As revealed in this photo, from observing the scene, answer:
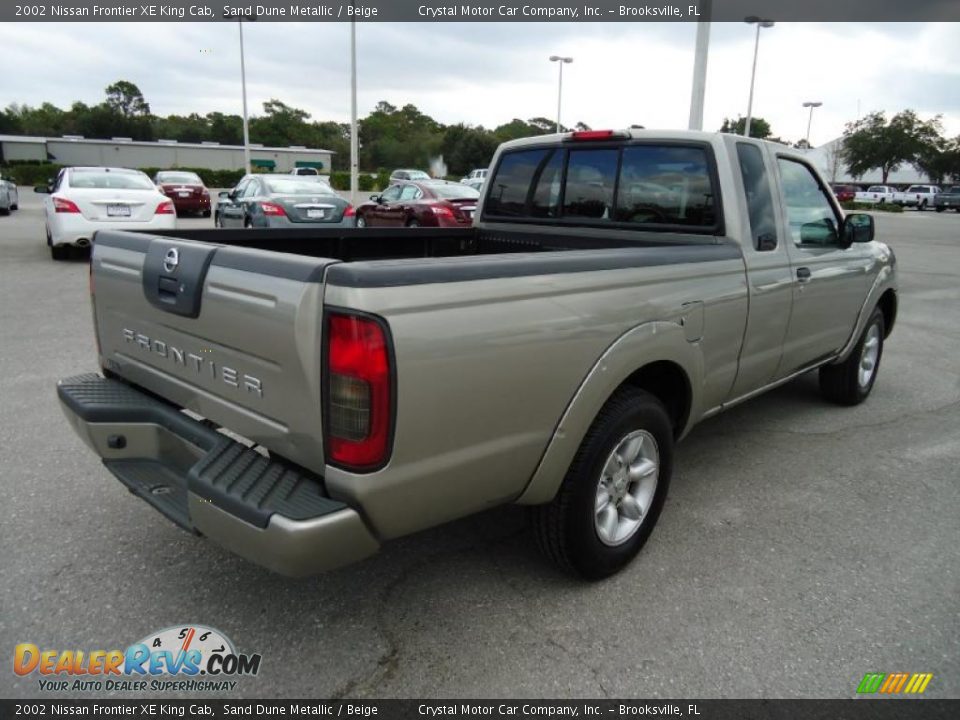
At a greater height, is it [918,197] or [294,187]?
[918,197]

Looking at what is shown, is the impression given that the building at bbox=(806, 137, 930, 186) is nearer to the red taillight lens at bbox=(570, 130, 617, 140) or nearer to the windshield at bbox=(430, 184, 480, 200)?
the windshield at bbox=(430, 184, 480, 200)

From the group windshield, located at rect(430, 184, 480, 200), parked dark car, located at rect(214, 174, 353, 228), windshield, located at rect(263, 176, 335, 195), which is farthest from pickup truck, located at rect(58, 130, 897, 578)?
windshield, located at rect(430, 184, 480, 200)

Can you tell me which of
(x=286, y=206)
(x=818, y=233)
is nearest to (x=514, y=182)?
(x=818, y=233)

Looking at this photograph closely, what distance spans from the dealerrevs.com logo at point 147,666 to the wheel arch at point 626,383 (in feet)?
3.81

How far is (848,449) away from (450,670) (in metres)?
3.32

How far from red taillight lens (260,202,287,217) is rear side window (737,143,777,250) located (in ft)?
32.0

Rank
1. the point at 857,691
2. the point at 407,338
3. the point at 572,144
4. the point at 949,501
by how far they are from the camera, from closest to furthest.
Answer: the point at 407,338
the point at 857,691
the point at 949,501
the point at 572,144

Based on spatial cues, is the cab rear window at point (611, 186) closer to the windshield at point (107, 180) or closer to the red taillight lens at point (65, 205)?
the red taillight lens at point (65, 205)

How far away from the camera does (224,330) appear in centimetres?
226

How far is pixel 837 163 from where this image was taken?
70.1 metres

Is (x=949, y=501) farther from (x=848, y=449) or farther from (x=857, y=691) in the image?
(x=857, y=691)

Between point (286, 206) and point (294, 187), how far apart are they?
1.24 m

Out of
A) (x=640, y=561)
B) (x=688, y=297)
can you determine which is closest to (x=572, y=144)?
(x=688, y=297)

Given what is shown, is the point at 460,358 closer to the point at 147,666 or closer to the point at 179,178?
the point at 147,666
